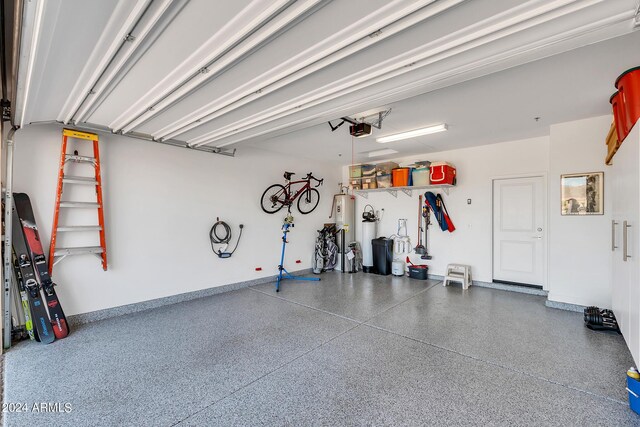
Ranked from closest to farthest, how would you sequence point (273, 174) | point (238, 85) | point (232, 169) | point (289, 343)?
point (238, 85), point (289, 343), point (232, 169), point (273, 174)

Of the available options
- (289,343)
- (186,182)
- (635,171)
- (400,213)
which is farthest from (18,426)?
(400,213)

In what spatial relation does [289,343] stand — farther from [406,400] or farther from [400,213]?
[400,213]

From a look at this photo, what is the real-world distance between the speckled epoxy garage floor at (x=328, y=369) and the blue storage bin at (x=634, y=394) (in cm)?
6

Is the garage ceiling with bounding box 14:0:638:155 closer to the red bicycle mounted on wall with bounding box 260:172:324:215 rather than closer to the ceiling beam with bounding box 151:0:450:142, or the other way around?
the ceiling beam with bounding box 151:0:450:142

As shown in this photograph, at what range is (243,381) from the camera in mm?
2473

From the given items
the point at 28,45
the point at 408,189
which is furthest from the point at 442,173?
the point at 28,45

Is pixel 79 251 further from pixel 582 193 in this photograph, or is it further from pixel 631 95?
pixel 582 193

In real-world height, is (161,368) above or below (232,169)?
below

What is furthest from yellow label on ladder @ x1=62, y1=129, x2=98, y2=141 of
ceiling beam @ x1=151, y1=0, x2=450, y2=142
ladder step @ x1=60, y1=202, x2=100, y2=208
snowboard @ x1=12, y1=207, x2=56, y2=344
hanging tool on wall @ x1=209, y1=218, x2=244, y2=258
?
hanging tool on wall @ x1=209, y1=218, x2=244, y2=258

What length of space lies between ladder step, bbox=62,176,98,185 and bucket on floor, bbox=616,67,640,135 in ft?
18.4

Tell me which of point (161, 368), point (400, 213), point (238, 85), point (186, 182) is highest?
point (238, 85)

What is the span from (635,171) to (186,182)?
5.25 m

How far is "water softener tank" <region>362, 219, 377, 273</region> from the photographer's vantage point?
22.8 ft

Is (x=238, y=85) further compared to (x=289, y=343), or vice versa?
(x=289, y=343)
